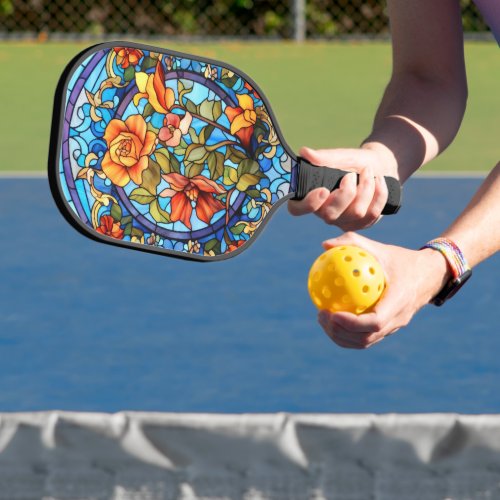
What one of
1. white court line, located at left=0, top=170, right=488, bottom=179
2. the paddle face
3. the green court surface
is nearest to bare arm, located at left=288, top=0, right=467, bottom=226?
the paddle face

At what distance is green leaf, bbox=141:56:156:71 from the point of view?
2373mm

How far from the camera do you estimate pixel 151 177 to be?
239cm

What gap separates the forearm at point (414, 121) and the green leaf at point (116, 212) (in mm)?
489

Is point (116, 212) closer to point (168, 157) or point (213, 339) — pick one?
point (168, 157)

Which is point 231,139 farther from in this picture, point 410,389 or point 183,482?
point 410,389

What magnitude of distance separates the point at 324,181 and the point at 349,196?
0.11 meters

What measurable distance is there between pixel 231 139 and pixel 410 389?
1926mm

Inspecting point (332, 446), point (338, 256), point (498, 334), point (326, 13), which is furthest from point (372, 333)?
point (326, 13)

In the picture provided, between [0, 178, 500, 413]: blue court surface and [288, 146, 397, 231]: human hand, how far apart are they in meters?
1.73

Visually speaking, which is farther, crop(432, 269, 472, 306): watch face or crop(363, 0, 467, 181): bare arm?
crop(363, 0, 467, 181): bare arm

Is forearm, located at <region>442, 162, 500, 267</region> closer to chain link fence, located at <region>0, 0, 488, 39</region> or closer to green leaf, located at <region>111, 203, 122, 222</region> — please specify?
green leaf, located at <region>111, 203, 122, 222</region>

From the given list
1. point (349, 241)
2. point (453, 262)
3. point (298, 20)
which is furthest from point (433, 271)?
point (298, 20)

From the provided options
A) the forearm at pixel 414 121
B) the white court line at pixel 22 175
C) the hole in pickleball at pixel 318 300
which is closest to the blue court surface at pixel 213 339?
the white court line at pixel 22 175

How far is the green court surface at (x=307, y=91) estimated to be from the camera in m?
8.02
